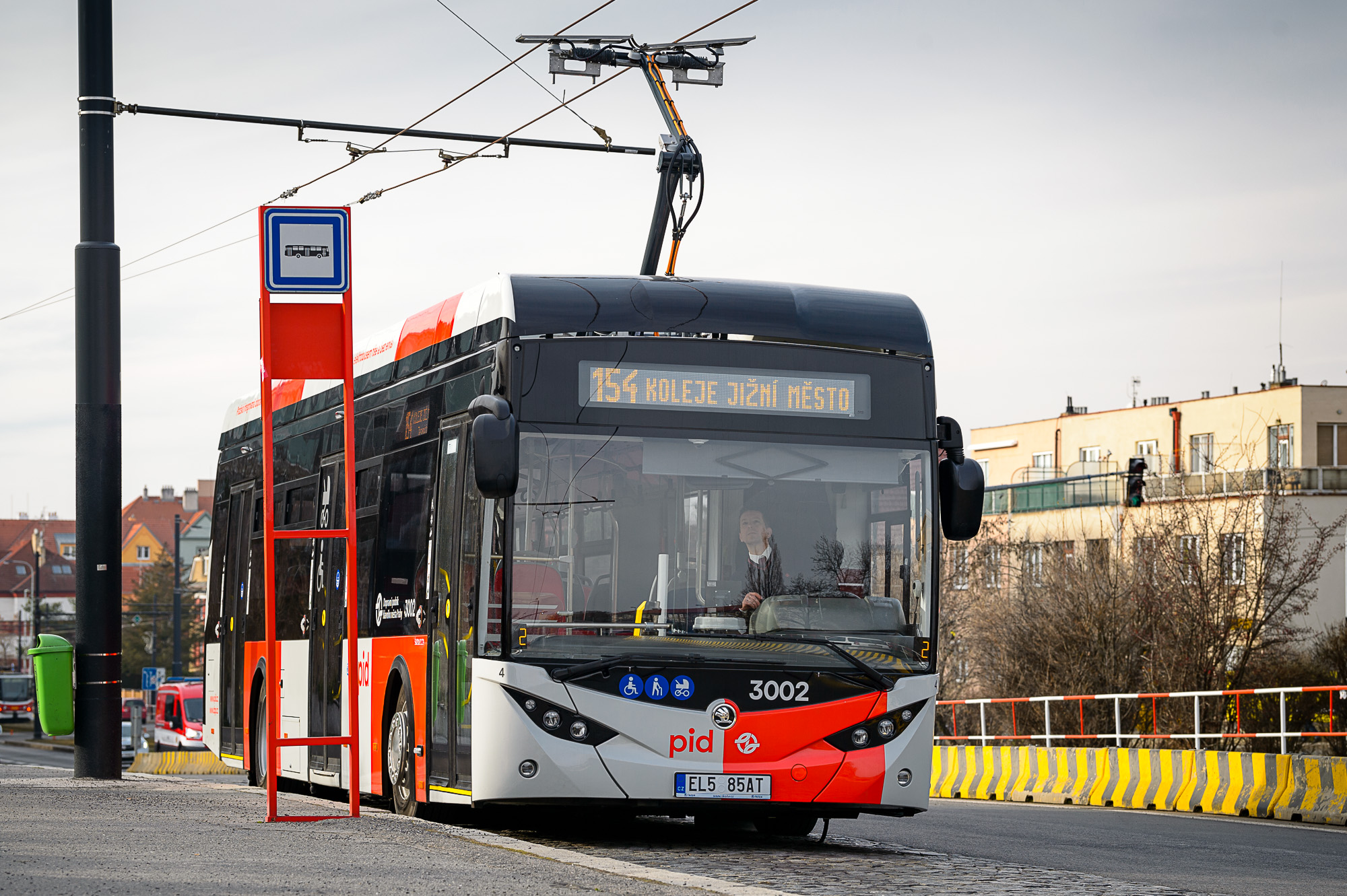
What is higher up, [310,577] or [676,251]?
[676,251]

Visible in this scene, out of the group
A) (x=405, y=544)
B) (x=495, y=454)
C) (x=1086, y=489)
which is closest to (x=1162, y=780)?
(x=405, y=544)

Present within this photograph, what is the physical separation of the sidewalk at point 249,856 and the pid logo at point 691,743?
44.4 inches

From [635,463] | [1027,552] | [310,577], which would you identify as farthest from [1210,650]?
[635,463]

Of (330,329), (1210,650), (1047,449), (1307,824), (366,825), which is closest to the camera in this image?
(366,825)

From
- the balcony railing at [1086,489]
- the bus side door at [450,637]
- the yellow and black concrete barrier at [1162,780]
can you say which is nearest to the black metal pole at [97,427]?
the bus side door at [450,637]

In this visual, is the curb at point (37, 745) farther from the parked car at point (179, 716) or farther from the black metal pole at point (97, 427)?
the black metal pole at point (97, 427)

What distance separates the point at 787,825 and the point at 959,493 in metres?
3.09

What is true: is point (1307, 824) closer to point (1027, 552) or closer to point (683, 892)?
point (683, 892)

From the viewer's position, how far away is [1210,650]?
33.4 m

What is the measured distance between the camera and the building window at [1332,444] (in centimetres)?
5866

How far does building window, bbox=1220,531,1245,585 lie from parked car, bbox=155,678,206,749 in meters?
33.5

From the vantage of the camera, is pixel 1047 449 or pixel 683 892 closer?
pixel 683 892

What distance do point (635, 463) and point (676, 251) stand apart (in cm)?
471

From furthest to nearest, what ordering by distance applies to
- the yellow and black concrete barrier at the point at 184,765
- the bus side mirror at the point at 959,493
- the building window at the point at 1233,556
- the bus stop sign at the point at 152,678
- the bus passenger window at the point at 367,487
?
the bus stop sign at the point at 152,678
the yellow and black concrete barrier at the point at 184,765
the building window at the point at 1233,556
the bus passenger window at the point at 367,487
the bus side mirror at the point at 959,493
